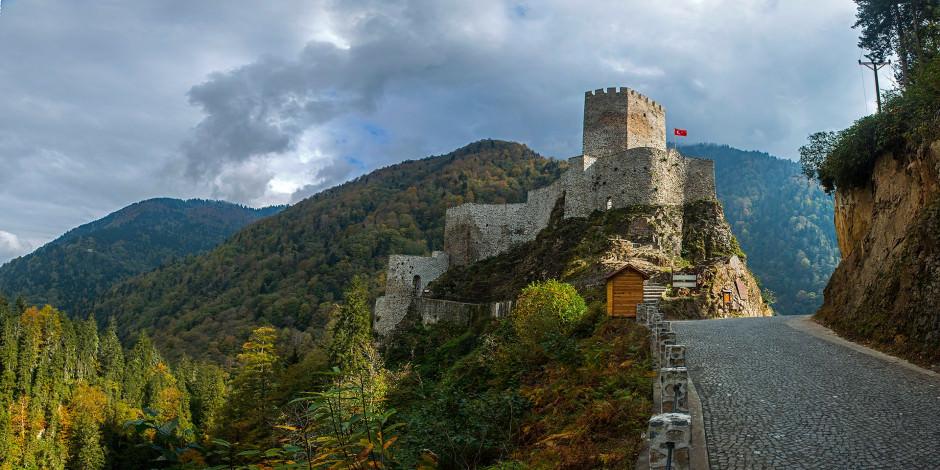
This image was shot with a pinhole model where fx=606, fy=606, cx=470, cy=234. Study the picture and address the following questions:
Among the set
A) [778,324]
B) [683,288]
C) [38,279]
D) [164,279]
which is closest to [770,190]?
[683,288]

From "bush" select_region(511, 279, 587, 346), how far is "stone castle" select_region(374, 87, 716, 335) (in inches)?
595

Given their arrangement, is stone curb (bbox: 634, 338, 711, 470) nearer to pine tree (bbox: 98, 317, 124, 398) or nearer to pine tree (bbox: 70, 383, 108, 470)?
pine tree (bbox: 70, 383, 108, 470)

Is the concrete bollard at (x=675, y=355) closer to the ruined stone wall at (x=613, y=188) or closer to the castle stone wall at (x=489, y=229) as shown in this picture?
the ruined stone wall at (x=613, y=188)

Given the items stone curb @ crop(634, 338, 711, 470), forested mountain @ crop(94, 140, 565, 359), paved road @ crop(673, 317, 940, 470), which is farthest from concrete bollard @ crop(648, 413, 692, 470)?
forested mountain @ crop(94, 140, 565, 359)

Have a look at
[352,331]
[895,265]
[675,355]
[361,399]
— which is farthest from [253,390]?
[361,399]

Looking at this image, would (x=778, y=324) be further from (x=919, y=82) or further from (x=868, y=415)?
(x=868, y=415)

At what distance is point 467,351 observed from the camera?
1253 inches

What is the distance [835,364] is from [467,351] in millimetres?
21754

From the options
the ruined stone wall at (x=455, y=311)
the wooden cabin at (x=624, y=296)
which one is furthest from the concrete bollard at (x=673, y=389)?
the ruined stone wall at (x=455, y=311)

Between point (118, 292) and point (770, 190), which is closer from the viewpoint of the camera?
point (770, 190)

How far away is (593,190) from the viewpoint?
3622 centimetres

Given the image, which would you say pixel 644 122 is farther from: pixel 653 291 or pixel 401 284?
pixel 401 284

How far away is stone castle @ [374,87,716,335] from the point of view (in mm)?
34094

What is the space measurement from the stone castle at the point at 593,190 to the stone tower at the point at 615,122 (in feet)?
0.20
